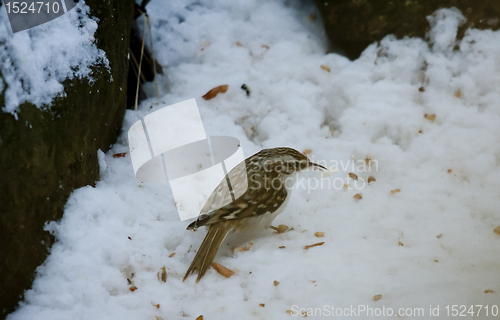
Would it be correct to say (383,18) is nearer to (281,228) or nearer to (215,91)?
(215,91)

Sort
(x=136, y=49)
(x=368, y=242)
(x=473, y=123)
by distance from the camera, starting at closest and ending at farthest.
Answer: (x=368, y=242)
(x=473, y=123)
(x=136, y=49)

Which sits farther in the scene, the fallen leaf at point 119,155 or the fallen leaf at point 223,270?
the fallen leaf at point 119,155

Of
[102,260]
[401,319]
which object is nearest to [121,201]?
[102,260]

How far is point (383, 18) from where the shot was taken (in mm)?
3588

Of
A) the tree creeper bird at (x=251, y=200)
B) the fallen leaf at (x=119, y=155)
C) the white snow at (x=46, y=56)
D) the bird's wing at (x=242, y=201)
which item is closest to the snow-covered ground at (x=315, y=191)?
the fallen leaf at (x=119, y=155)

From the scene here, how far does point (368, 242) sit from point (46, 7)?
85.6 inches

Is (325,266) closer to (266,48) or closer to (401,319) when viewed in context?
(401,319)

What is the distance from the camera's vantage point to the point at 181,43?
382 cm

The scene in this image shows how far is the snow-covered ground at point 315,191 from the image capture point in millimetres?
1961

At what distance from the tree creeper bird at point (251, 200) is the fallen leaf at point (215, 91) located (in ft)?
3.30

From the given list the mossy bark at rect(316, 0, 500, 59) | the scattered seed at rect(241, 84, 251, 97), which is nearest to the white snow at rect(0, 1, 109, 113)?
the scattered seed at rect(241, 84, 251, 97)

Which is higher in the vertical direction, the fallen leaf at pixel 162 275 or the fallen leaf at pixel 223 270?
the fallen leaf at pixel 223 270

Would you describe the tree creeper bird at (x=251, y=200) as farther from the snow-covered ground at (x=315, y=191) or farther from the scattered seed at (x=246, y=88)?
the scattered seed at (x=246, y=88)

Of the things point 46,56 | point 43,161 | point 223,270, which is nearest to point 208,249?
point 223,270
